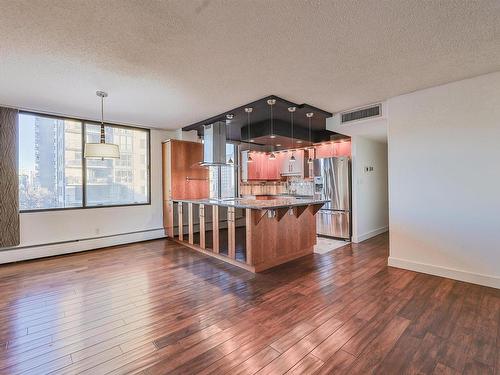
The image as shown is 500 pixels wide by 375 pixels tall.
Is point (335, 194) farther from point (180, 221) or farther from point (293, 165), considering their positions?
point (180, 221)

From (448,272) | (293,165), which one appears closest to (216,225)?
(448,272)

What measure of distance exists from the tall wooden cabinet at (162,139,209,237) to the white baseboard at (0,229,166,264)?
52 centimetres

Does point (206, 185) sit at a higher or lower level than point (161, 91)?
lower

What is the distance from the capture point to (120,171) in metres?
5.36

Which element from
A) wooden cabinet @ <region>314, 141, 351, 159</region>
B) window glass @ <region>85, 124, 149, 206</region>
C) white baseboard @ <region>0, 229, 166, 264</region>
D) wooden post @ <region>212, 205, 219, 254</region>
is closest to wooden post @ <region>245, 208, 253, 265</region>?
wooden post @ <region>212, 205, 219, 254</region>

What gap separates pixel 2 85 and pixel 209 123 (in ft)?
10.1

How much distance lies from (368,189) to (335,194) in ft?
2.73

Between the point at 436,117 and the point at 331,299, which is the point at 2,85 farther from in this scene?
the point at 436,117

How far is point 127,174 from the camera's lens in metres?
5.46

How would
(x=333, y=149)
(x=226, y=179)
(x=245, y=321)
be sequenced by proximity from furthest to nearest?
1. (x=226, y=179)
2. (x=333, y=149)
3. (x=245, y=321)

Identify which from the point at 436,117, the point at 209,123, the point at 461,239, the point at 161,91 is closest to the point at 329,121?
the point at 436,117

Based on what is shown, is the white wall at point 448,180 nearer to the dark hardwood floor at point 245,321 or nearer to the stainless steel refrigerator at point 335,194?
the dark hardwood floor at point 245,321

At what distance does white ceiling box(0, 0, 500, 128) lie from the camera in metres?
1.90

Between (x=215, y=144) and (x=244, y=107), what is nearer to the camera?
(x=244, y=107)
